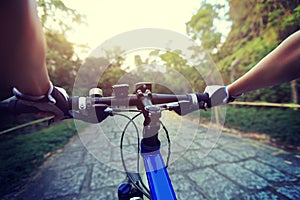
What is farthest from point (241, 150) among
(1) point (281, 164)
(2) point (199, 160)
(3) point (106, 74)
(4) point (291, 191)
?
(3) point (106, 74)

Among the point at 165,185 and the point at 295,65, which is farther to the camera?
the point at 165,185

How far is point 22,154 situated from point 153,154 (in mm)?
3197

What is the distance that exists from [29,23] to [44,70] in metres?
0.16

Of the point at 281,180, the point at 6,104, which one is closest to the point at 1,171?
the point at 6,104

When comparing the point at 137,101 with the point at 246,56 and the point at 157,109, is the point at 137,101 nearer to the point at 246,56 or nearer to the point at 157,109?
the point at 157,109

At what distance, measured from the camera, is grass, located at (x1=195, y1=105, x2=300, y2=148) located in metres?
3.21

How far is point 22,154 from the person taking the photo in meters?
2.95

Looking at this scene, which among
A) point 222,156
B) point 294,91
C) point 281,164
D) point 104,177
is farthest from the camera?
point 294,91

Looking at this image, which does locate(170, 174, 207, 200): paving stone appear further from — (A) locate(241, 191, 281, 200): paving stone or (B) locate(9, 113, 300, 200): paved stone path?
(A) locate(241, 191, 281, 200): paving stone

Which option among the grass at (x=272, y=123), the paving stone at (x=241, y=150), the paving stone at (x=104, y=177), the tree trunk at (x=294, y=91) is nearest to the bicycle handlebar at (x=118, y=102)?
the paving stone at (x=104, y=177)

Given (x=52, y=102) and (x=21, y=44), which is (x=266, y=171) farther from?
(x=21, y=44)

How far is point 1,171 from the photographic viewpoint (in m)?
2.43

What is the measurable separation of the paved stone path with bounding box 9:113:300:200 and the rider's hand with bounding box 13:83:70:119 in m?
0.86

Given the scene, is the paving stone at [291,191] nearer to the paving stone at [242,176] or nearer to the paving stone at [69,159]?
the paving stone at [242,176]
